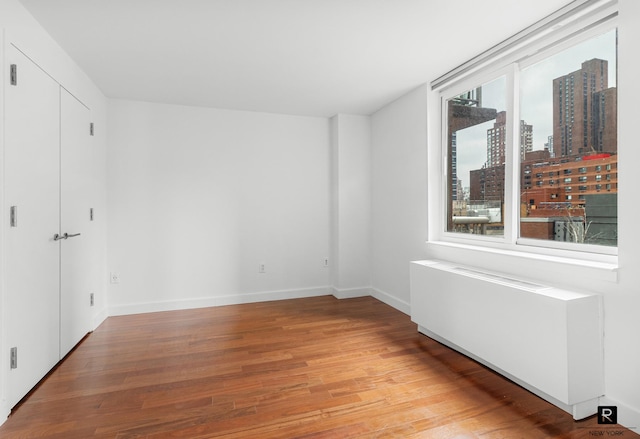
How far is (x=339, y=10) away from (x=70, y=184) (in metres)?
2.61

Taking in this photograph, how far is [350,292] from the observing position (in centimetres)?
460

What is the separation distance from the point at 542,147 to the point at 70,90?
12.8 feet

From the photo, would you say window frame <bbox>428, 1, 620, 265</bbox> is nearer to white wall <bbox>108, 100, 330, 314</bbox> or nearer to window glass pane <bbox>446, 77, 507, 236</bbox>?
window glass pane <bbox>446, 77, 507, 236</bbox>

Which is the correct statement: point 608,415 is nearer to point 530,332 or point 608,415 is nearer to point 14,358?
point 530,332

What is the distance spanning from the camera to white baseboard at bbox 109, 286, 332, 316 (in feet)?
12.9

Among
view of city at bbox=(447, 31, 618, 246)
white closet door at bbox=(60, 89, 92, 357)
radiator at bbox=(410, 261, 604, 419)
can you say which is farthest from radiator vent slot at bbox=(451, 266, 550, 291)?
white closet door at bbox=(60, 89, 92, 357)

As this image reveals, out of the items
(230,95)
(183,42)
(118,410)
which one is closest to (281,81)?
(230,95)

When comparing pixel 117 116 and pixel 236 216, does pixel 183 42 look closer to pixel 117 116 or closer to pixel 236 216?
pixel 117 116

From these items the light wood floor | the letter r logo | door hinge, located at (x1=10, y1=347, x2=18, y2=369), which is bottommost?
the light wood floor

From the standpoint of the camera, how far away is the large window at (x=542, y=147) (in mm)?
2131

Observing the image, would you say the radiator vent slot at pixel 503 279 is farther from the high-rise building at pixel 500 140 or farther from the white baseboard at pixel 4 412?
the white baseboard at pixel 4 412

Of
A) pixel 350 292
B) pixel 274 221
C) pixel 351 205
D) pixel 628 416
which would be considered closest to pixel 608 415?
pixel 628 416

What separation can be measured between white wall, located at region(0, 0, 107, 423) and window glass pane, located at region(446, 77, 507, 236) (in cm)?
352

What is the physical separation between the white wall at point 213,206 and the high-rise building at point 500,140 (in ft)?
7.38
